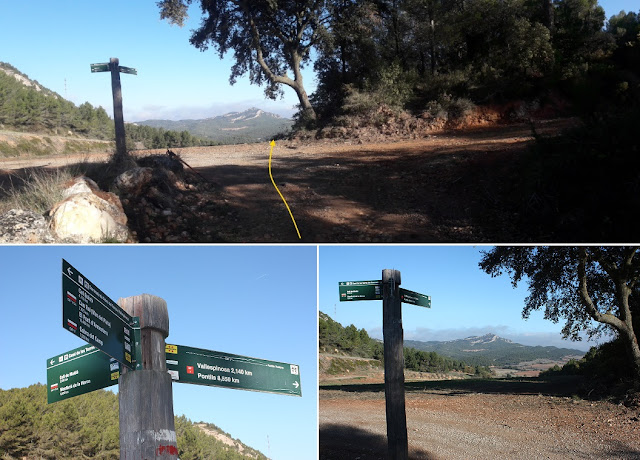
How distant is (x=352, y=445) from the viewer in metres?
7.43

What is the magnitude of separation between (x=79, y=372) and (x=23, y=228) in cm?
631

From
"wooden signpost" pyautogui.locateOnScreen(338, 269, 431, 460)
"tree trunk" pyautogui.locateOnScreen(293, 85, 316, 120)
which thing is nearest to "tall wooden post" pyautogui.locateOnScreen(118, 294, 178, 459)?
"wooden signpost" pyautogui.locateOnScreen(338, 269, 431, 460)

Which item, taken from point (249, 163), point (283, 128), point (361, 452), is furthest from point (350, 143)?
point (361, 452)

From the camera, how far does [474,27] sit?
24.4 metres

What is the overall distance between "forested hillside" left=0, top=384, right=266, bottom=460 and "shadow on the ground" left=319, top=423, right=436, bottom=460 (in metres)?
13.6

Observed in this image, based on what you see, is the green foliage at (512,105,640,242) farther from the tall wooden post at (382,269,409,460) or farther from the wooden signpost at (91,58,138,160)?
the wooden signpost at (91,58,138,160)

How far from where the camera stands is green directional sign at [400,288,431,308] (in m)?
5.82

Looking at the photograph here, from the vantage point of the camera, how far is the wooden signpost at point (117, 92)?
12719 mm

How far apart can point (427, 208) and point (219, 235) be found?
12.9ft

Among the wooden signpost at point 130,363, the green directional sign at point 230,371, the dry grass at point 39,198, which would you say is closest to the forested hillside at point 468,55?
the dry grass at point 39,198

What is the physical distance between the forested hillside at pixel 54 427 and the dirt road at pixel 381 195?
34.2 ft

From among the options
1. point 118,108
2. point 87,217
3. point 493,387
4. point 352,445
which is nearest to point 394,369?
point 352,445

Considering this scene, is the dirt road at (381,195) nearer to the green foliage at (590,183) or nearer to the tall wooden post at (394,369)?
the green foliage at (590,183)

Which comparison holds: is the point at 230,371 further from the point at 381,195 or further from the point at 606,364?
the point at 381,195
